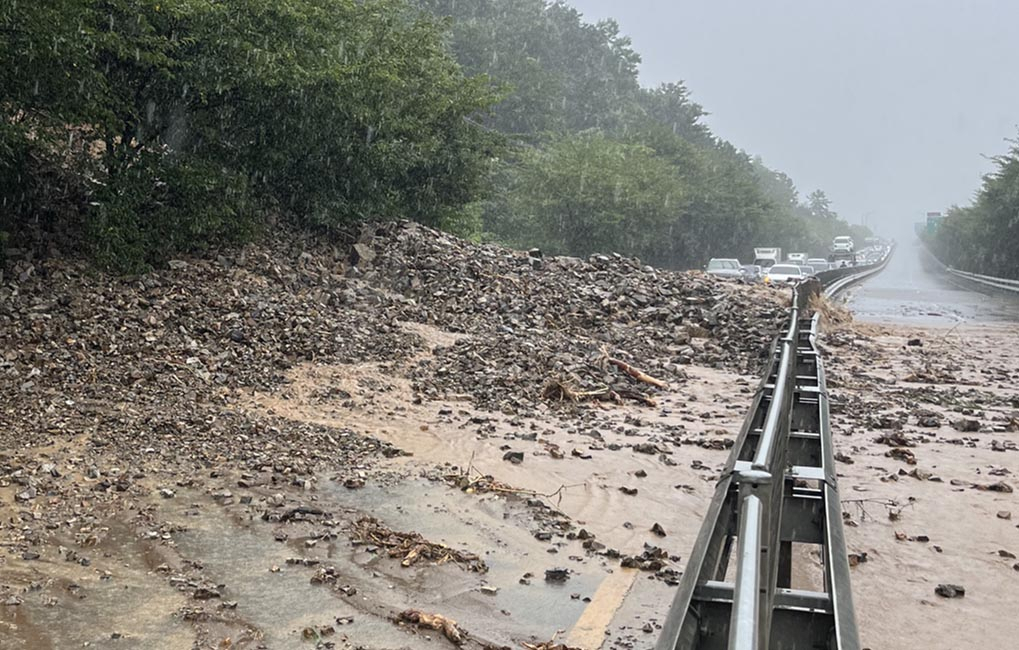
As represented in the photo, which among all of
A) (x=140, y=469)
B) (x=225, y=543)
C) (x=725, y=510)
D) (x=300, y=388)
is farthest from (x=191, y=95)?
(x=725, y=510)

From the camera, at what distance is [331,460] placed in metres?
9.16

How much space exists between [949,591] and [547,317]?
12.9 m

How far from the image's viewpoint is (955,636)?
587cm

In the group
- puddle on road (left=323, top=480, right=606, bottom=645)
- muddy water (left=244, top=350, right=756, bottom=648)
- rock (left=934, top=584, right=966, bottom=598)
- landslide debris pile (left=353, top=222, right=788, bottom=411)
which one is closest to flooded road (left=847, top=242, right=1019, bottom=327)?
landslide debris pile (left=353, top=222, right=788, bottom=411)

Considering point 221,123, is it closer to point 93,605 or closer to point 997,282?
point 93,605

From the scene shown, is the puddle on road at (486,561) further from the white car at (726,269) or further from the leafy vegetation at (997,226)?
the leafy vegetation at (997,226)

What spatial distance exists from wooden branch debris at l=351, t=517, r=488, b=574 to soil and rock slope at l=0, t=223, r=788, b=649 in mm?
27

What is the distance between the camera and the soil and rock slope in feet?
19.0

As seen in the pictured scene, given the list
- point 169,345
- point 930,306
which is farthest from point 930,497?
point 930,306

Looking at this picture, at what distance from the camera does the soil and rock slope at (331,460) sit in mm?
5789

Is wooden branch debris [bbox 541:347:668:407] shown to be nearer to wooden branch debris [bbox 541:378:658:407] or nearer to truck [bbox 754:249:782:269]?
wooden branch debris [bbox 541:378:658:407]

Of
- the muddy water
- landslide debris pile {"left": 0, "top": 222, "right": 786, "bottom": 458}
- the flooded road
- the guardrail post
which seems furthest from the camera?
the flooded road

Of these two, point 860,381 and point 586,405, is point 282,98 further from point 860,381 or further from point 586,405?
point 860,381

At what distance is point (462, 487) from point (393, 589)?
2544mm
